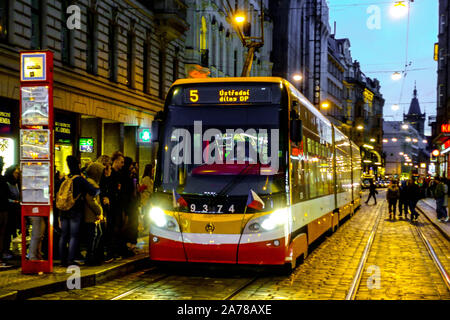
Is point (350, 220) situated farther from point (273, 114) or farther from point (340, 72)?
point (340, 72)

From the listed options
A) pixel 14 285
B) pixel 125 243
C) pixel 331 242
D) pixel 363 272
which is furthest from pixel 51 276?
pixel 331 242

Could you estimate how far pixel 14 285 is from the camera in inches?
331

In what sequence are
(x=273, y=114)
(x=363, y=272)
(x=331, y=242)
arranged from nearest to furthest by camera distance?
(x=273, y=114) < (x=363, y=272) < (x=331, y=242)

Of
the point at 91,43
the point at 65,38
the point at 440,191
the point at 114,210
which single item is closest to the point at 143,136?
the point at 91,43

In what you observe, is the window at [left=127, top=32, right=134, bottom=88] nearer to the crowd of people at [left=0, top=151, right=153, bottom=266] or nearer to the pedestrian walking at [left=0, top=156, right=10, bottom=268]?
A: the crowd of people at [left=0, top=151, right=153, bottom=266]

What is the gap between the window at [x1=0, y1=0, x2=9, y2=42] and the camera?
1647 centimetres

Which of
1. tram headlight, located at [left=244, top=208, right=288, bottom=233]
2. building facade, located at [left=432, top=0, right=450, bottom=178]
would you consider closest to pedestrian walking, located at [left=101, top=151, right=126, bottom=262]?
tram headlight, located at [left=244, top=208, right=288, bottom=233]

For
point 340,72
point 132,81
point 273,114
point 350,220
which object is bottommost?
point 350,220

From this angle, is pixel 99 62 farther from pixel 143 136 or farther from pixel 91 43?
pixel 143 136

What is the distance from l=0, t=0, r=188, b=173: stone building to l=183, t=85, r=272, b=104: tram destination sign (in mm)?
7934

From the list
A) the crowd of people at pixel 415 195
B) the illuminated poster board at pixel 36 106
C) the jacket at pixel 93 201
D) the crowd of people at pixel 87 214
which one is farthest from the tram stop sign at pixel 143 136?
the illuminated poster board at pixel 36 106

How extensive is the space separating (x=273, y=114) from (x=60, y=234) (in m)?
4.12

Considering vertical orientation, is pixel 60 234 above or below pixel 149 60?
below

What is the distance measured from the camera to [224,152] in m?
9.92
